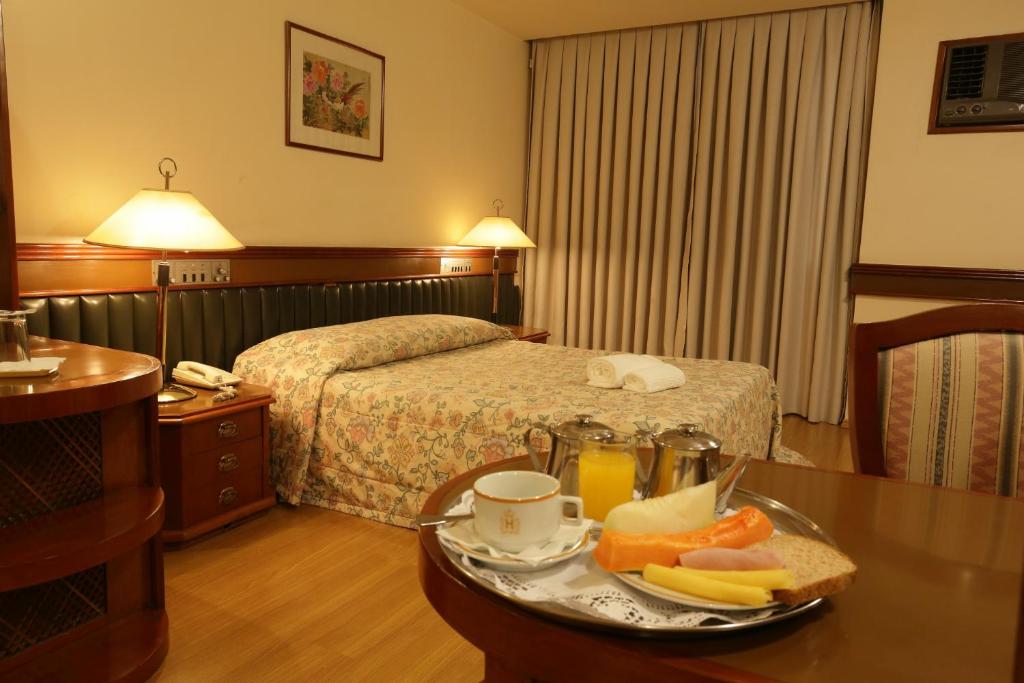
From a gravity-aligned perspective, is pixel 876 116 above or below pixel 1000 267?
above

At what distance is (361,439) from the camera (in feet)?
8.52

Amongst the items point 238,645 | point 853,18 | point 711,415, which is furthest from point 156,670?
point 853,18

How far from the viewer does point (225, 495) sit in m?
2.43

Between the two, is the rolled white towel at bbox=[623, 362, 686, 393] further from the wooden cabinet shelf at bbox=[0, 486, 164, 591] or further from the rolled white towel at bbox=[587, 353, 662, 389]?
the wooden cabinet shelf at bbox=[0, 486, 164, 591]

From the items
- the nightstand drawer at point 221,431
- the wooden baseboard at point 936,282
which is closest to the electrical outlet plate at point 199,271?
the nightstand drawer at point 221,431

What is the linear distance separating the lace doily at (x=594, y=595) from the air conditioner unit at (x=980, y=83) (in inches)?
155

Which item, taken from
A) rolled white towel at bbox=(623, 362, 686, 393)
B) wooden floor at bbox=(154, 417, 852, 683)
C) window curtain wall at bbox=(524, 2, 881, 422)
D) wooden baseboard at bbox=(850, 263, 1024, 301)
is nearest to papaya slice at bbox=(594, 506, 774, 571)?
wooden floor at bbox=(154, 417, 852, 683)

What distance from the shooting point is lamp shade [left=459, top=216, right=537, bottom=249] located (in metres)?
4.24

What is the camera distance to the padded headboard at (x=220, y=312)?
239 cm

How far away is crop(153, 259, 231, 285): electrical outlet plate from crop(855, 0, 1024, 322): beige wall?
131 inches

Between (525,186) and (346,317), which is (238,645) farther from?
(525,186)

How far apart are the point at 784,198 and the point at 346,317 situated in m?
2.67

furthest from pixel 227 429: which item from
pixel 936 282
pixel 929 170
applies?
pixel 929 170

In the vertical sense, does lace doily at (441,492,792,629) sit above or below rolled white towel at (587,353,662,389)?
above
